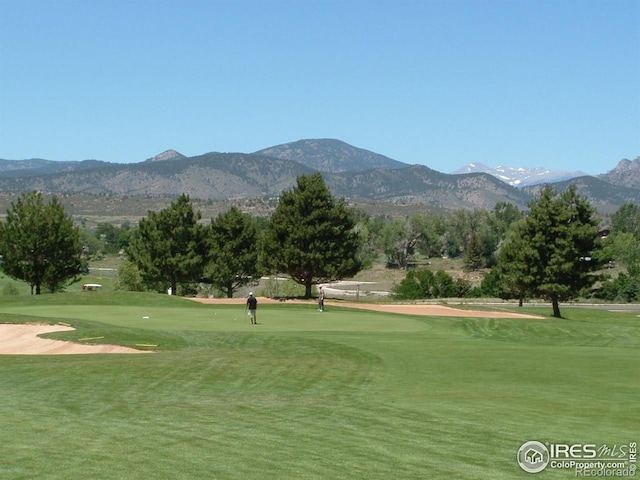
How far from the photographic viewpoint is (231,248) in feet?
252

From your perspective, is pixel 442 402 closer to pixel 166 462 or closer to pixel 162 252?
pixel 166 462

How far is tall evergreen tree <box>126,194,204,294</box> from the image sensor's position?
75438 millimetres

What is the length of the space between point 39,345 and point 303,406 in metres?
15.6

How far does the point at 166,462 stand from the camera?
11.1m

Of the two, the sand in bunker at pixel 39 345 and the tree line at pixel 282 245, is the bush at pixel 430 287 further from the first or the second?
the sand in bunker at pixel 39 345

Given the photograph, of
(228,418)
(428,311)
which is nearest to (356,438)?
(228,418)

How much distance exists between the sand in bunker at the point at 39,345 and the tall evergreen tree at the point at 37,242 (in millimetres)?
36408

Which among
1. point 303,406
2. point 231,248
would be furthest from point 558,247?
point 303,406

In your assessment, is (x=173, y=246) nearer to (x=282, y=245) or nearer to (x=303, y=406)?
(x=282, y=245)

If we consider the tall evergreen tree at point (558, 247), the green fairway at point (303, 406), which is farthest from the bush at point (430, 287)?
the green fairway at point (303, 406)

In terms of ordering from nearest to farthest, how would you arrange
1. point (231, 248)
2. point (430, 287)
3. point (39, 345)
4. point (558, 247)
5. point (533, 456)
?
point (533, 456)
point (39, 345)
point (558, 247)
point (231, 248)
point (430, 287)

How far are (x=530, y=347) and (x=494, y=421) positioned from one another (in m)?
15.8

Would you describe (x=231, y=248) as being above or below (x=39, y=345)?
above

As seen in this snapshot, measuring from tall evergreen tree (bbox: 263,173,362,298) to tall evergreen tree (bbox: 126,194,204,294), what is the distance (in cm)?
1086
